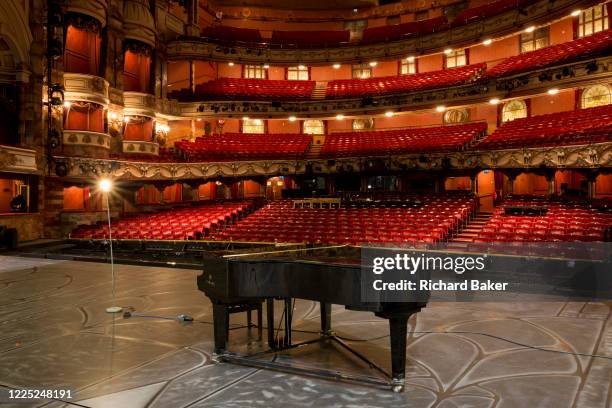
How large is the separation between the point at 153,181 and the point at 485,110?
54.9ft

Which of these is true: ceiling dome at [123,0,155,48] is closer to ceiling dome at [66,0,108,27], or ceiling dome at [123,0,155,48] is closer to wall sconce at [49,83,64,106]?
ceiling dome at [66,0,108,27]

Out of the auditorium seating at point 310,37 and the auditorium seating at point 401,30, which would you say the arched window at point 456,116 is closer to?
the auditorium seating at point 401,30

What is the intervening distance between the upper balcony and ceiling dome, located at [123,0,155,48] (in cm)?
283

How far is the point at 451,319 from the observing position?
18.2 feet

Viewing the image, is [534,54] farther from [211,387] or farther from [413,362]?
[211,387]

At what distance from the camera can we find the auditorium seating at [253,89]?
74.6 ft

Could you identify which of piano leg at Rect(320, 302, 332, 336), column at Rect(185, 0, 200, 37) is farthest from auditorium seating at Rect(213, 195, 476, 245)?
column at Rect(185, 0, 200, 37)

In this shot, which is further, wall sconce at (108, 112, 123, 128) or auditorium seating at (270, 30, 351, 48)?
auditorium seating at (270, 30, 351, 48)

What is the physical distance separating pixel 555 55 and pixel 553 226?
1119cm

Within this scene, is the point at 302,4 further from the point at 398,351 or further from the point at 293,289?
the point at 398,351

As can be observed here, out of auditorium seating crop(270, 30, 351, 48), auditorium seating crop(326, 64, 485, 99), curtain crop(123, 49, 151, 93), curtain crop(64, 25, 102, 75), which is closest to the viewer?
curtain crop(64, 25, 102, 75)

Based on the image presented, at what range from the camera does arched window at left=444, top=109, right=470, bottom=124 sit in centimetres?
2192

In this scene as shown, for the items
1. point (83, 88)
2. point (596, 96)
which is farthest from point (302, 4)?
point (596, 96)

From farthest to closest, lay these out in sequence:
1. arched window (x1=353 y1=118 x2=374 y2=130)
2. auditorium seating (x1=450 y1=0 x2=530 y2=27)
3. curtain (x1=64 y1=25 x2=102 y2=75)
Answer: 1. arched window (x1=353 y1=118 x2=374 y2=130)
2. auditorium seating (x1=450 y1=0 x2=530 y2=27)
3. curtain (x1=64 y1=25 x2=102 y2=75)
